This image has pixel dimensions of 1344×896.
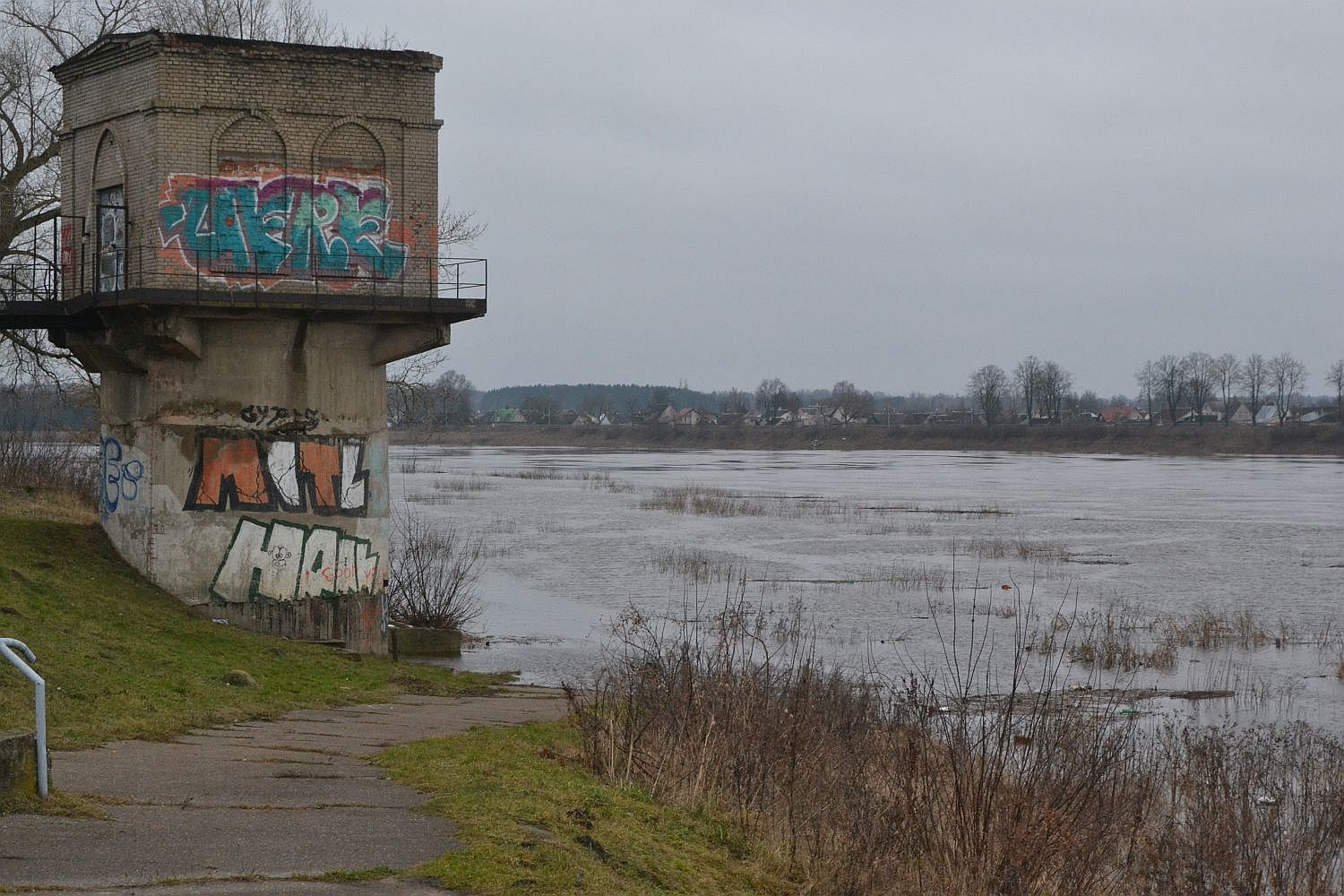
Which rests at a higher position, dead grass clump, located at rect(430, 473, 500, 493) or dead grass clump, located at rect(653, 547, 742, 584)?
dead grass clump, located at rect(430, 473, 500, 493)

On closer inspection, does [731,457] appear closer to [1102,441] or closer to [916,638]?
[1102,441]

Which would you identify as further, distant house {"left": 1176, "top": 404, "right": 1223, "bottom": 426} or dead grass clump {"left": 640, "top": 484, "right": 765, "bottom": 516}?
distant house {"left": 1176, "top": 404, "right": 1223, "bottom": 426}

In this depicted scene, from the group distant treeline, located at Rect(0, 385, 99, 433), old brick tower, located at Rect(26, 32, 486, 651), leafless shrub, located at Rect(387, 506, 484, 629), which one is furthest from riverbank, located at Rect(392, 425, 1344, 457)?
old brick tower, located at Rect(26, 32, 486, 651)

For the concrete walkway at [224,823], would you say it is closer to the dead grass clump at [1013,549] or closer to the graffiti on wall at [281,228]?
the graffiti on wall at [281,228]

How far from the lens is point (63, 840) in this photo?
25.6 ft

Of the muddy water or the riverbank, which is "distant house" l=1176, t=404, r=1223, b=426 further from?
the muddy water

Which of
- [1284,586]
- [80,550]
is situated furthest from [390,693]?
[1284,586]

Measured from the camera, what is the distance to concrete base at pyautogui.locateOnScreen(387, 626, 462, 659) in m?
25.4

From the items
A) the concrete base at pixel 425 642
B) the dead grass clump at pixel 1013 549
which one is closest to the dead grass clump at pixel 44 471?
the concrete base at pixel 425 642

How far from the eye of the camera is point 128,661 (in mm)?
16094

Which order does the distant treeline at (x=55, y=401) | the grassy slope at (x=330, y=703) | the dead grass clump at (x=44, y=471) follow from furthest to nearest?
the distant treeline at (x=55, y=401), the dead grass clump at (x=44, y=471), the grassy slope at (x=330, y=703)

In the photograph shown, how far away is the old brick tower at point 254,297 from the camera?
68.7 ft

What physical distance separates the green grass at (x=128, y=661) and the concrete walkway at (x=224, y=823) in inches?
32.9

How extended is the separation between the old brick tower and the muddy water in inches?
184
